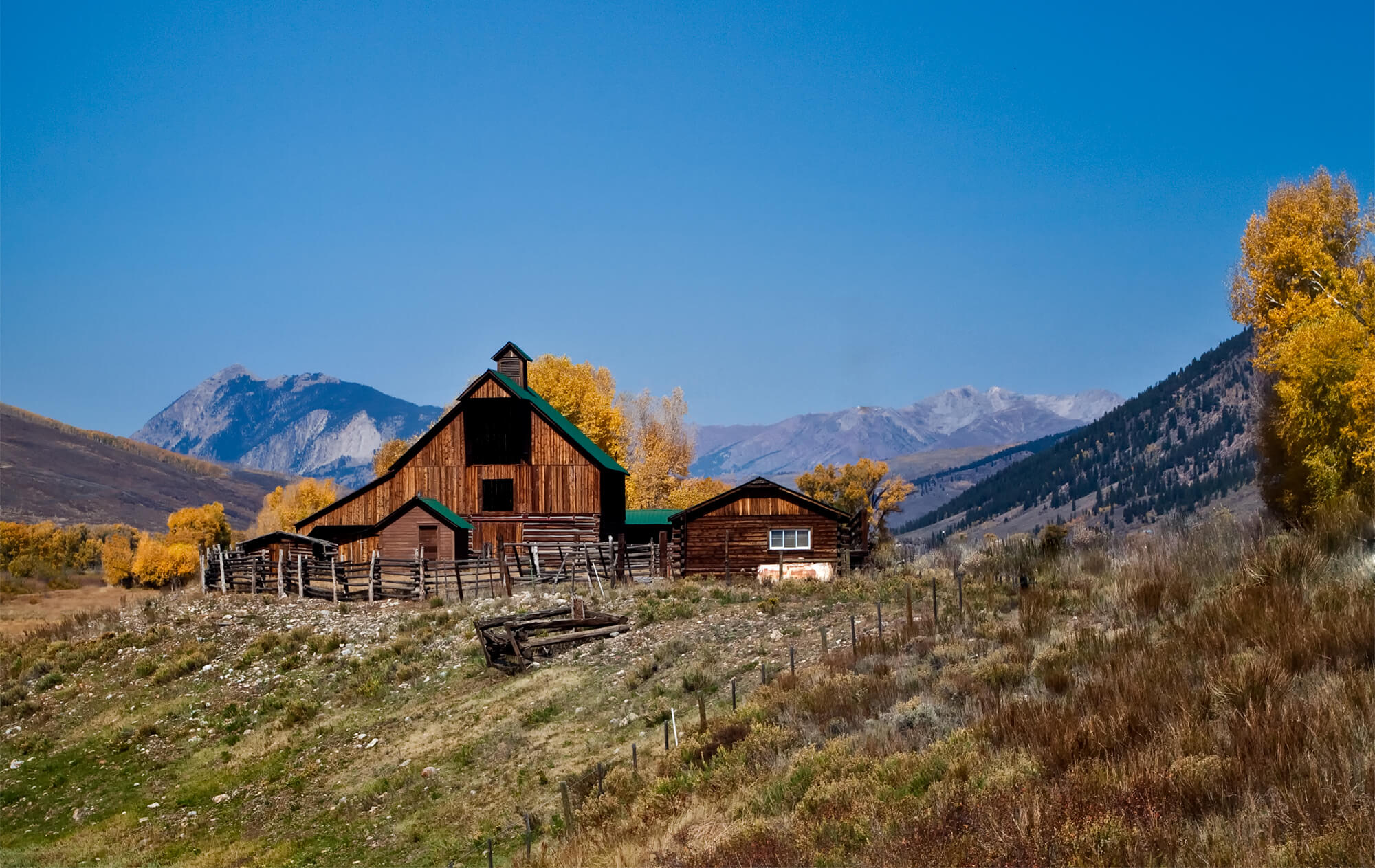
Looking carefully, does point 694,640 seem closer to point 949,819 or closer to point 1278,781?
point 949,819

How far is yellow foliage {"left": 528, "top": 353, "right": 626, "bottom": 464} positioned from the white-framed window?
28.6 m

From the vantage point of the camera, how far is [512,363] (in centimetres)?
5522

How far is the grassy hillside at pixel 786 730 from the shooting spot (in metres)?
8.73

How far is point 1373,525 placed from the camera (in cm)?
1397

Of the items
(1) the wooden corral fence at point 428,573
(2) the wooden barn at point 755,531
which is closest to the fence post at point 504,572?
(1) the wooden corral fence at point 428,573

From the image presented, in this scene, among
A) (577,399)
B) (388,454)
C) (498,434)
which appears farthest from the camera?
(388,454)

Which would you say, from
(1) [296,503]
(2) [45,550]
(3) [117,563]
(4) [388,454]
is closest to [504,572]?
(4) [388,454]

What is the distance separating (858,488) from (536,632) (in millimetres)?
75532

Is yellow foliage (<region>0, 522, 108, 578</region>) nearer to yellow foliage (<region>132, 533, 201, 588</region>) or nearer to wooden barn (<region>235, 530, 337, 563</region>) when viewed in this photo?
yellow foliage (<region>132, 533, 201, 588</region>)

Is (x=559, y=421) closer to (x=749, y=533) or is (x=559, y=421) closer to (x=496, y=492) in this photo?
(x=496, y=492)

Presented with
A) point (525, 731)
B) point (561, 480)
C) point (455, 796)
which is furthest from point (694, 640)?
point (561, 480)

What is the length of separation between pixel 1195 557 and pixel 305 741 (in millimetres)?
19187

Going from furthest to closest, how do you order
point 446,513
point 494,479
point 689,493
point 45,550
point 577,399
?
point 45,550, point 689,493, point 577,399, point 494,479, point 446,513

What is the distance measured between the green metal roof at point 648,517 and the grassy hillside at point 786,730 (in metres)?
25.0
